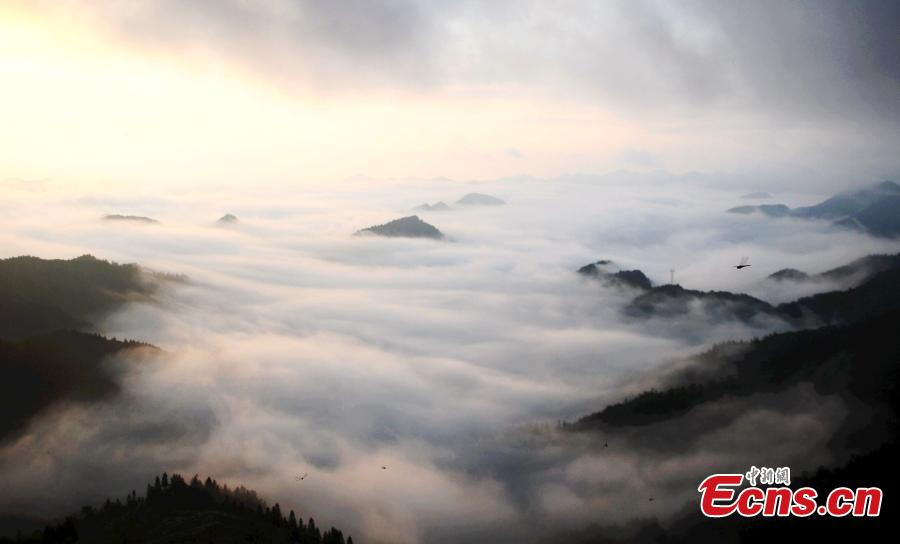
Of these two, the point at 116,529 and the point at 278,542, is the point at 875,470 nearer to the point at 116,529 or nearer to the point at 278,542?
the point at 278,542

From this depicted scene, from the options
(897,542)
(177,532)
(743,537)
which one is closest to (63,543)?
(177,532)

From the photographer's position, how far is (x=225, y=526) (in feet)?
575

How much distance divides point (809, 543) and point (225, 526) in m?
171

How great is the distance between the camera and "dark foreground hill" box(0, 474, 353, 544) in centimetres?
17025

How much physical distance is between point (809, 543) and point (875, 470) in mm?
36557

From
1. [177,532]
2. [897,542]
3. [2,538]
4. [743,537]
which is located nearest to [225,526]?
[177,532]

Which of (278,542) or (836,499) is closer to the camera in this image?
(278,542)

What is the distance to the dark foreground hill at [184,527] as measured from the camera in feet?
559

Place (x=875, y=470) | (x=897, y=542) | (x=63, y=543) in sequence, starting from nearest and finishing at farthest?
(x=897, y=542)
(x=63, y=543)
(x=875, y=470)

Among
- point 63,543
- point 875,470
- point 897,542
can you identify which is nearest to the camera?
point 897,542

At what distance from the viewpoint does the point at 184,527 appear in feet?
575

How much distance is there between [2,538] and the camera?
17900cm

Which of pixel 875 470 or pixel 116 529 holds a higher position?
pixel 875 470

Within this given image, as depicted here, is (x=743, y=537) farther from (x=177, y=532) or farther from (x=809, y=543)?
(x=177, y=532)
